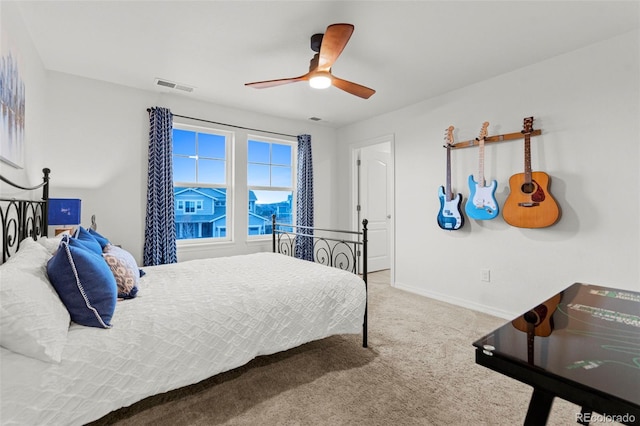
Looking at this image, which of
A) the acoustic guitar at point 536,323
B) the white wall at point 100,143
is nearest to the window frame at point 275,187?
the white wall at point 100,143

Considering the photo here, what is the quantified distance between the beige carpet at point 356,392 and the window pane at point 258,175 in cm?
260

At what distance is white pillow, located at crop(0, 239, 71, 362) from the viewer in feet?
3.56

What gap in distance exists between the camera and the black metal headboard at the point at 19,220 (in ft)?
5.47

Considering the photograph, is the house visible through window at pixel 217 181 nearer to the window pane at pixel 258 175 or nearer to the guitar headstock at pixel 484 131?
the window pane at pixel 258 175

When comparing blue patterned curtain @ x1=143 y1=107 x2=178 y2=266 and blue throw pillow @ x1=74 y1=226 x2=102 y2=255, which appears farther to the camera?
blue patterned curtain @ x1=143 y1=107 x2=178 y2=266

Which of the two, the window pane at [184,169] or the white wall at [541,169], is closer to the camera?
the white wall at [541,169]

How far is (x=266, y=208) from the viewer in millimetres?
4566

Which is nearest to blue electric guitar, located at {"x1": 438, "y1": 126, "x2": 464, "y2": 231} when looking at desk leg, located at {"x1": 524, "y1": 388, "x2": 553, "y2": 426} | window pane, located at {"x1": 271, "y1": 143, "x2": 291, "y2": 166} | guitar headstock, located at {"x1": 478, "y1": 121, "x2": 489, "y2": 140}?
guitar headstock, located at {"x1": 478, "y1": 121, "x2": 489, "y2": 140}

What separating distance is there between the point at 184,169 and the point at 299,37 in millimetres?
2335

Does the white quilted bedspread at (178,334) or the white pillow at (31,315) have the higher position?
the white pillow at (31,315)

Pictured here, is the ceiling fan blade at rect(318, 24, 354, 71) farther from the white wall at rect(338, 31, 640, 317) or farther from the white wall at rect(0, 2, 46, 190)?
the white wall at rect(338, 31, 640, 317)

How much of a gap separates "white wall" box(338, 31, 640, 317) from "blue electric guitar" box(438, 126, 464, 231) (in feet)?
0.34

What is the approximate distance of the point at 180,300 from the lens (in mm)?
1712

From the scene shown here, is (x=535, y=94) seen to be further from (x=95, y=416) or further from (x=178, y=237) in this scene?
(x=178, y=237)
